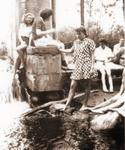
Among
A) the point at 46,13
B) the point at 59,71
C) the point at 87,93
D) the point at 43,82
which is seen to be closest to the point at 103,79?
the point at 87,93

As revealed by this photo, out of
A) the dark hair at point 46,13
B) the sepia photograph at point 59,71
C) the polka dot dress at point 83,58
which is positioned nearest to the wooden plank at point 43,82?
the sepia photograph at point 59,71

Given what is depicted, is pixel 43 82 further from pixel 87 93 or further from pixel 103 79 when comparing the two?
pixel 103 79

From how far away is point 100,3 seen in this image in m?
3.60

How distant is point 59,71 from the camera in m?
3.49

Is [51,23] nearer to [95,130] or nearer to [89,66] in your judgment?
[89,66]

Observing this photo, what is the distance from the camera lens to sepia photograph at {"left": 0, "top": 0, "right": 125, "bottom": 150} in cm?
343

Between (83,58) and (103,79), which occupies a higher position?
(83,58)

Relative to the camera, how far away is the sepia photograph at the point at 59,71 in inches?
135

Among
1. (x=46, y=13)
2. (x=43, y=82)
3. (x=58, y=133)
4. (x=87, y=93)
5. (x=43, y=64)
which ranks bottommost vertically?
(x=58, y=133)

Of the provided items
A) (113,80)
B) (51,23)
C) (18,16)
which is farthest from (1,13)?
(113,80)

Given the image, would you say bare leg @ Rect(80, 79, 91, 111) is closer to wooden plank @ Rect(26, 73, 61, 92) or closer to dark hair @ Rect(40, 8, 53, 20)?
wooden plank @ Rect(26, 73, 61, 92)

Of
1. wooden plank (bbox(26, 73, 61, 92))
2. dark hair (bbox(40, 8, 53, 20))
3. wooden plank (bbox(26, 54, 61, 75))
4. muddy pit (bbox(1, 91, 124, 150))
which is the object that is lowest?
muddy pit (bbox(1, 91, 124, 150))

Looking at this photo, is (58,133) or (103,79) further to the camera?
(103,79)

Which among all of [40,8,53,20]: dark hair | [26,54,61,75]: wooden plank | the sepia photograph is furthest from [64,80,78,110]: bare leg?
[40,8,53,20]: dark hair
